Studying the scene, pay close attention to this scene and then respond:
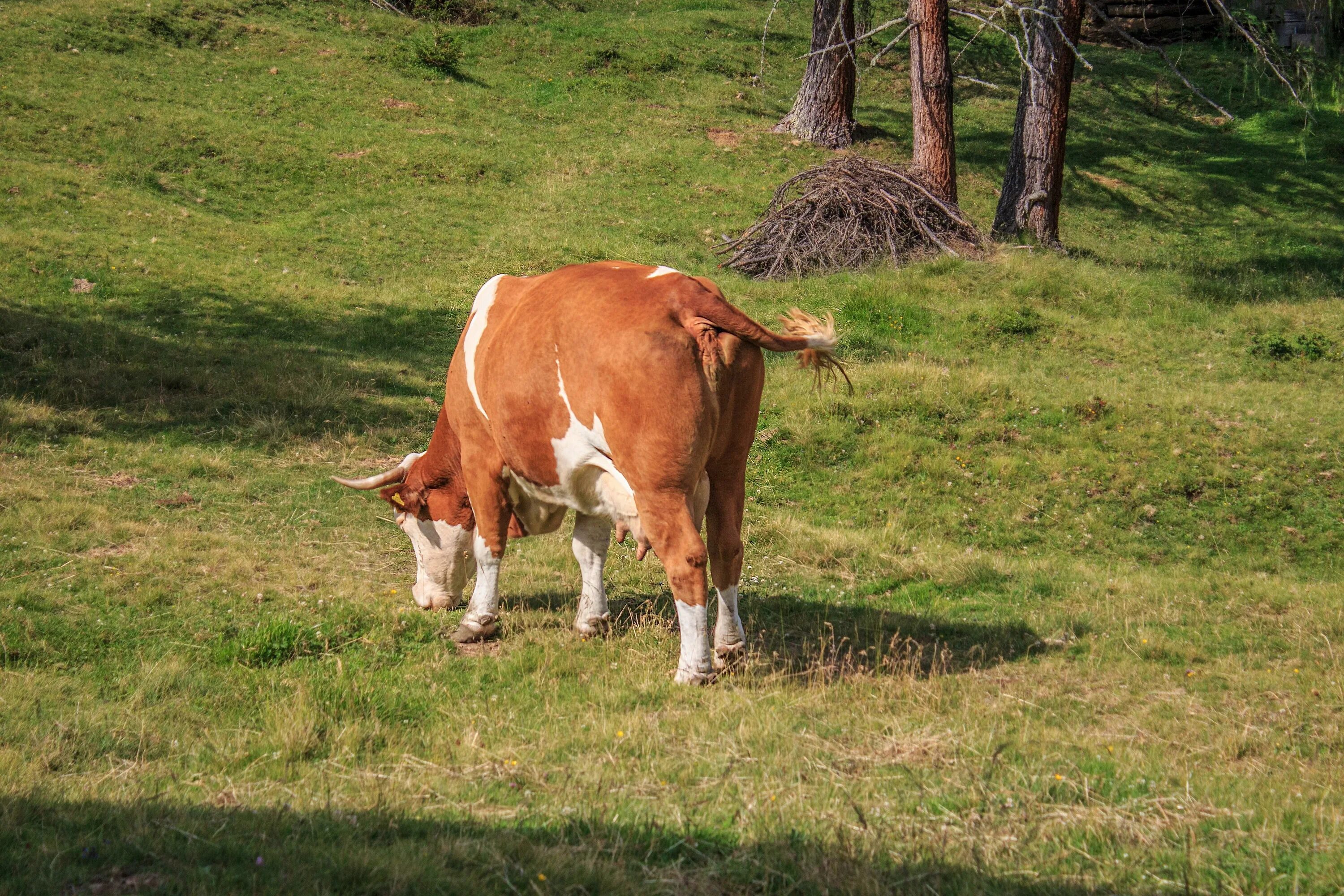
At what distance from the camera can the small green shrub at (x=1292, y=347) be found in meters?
14.3

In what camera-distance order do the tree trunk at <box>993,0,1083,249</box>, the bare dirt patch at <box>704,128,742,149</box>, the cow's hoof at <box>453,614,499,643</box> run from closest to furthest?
the cow's hoof at <box>453,614,499,643</box> < the tree trunk at <box>993,0,1083,249</box> < the bare dirt patch at <box>704,128,742,149</box>

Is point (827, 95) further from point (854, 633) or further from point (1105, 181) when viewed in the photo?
point (854, 633)

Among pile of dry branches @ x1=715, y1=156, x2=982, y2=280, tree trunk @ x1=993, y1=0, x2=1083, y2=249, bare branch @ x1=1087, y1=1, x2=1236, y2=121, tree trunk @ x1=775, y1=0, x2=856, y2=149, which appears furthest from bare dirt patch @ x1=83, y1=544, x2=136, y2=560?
tree trunk @ x1=775, y1=0, x2=856, y2=149

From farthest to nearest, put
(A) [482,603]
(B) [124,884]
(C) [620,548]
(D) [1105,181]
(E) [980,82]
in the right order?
(D) [1105,181]
(E) [980,82]
(C) [620,548]
(A) [482,603]
(B) [124,884]

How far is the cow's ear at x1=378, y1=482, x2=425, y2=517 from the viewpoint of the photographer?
7.86 m

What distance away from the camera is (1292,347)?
14.4m

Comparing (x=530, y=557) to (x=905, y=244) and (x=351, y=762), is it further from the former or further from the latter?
(x=905, y=244)

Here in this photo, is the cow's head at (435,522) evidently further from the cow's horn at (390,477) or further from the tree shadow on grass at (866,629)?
the tree shadow on grass at (866,629)

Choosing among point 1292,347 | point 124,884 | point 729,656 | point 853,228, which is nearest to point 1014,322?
point 1292,347

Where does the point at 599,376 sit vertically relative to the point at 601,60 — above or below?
below

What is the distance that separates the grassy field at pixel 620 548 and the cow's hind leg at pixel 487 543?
0.27 metres

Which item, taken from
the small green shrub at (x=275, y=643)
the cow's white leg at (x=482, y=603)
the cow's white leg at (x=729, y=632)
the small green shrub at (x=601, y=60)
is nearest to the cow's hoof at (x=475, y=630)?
the cow's white leg at (x=482, y=603)

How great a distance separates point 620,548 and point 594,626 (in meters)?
2.33

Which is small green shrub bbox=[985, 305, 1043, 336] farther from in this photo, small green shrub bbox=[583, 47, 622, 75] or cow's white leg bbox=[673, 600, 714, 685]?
small green shrub bbox=[583, 47, 622, 75]
